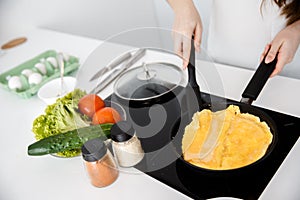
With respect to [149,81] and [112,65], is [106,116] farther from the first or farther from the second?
[112,65]

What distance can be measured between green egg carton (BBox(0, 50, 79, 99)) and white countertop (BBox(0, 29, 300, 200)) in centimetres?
3

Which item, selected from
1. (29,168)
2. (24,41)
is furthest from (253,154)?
(24,41)

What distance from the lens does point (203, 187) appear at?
686 millimetres

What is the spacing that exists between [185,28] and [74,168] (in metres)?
0.46

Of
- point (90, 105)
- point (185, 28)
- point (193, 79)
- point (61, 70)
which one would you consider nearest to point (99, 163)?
point (90, 105)

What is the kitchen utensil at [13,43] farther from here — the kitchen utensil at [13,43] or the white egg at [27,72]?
the white egg at [27,72]

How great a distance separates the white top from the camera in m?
1.05

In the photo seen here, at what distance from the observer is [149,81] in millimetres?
951

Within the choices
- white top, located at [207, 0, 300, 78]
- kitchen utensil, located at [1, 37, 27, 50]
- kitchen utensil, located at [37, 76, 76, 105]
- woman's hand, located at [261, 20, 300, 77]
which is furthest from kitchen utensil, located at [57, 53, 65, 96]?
woman's hand, located at [261, 20, 300, 77]

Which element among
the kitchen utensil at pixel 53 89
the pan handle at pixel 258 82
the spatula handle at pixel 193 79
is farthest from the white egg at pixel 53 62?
the pan handle at pixel 258 82

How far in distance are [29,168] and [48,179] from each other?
0.26 ft

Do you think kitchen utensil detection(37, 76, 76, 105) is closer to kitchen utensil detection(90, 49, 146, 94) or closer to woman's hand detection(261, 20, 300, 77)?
kitchen utensil detection(90, 49, 146, 94)

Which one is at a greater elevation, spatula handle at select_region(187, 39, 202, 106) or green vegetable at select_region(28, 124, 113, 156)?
spatula handle at select_region(187, 39, 202, 106)

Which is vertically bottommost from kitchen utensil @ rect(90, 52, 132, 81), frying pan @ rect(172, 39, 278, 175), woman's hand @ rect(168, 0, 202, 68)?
kitchen utensil @ rect(90, 52, 132, 81)
